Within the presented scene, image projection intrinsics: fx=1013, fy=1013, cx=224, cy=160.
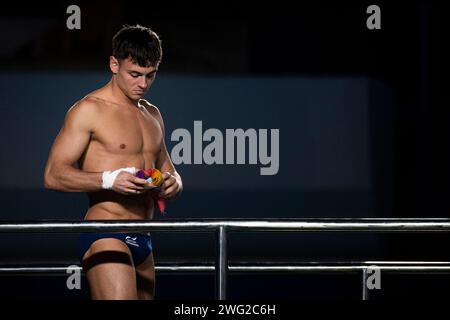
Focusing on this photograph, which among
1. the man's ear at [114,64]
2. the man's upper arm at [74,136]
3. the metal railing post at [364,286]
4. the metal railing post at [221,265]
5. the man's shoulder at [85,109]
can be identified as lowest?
the metal railing post at [364,286]

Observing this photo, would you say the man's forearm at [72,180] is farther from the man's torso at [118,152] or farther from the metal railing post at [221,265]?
the metal railing post at [221,265]

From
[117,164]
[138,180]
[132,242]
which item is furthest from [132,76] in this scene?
[132,242]

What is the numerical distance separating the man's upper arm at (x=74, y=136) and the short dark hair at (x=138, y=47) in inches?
8.7

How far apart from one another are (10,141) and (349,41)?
114 inches

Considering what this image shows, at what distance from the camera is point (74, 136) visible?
3363 millimetres

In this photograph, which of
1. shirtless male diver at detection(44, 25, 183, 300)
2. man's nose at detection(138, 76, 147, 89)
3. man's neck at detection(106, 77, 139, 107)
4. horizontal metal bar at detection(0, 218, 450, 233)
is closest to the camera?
horizontal metal bar at detection(0, 218, 450, 233)

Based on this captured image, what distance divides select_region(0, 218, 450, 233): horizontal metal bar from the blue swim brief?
61 centimetres

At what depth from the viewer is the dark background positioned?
808cm

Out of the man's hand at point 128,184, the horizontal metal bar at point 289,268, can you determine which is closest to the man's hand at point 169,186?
the man's hand at point 128,184

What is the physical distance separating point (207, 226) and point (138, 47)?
3.26 feet

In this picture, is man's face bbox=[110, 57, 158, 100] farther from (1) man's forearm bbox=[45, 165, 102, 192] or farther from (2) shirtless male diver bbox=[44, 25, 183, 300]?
(1) man's forearm bbox=[45, 165, 102, 192]

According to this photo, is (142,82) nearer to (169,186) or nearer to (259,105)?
(169,186)

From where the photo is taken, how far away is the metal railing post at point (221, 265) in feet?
8.72

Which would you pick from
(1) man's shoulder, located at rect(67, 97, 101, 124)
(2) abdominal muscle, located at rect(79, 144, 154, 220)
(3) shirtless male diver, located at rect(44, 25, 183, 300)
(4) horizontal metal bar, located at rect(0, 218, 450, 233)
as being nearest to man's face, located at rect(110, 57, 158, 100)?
(3) shirtless male diver, located at rect(44, 25, 183, 300)
